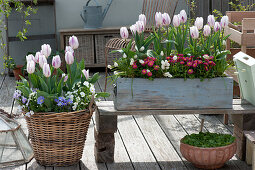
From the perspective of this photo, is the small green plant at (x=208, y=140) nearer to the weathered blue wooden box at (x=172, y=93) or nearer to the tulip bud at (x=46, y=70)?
the weathered blue wooden box at (x=172, y=93)

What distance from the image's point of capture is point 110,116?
292cm

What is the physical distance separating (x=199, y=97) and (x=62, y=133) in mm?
862

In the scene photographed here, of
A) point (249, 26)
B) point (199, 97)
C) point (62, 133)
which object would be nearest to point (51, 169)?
point (62, 133)

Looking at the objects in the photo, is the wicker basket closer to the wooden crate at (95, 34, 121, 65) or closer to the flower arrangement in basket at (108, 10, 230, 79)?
the flower arrangement in basket at (108, 10, 230, 79)

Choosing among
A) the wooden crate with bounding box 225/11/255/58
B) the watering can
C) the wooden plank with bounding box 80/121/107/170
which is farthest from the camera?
the watering can

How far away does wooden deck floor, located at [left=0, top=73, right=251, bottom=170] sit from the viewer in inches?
120

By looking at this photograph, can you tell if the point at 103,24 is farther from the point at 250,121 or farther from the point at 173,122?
the point at 250,121

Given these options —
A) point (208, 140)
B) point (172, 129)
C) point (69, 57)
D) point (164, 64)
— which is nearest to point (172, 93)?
point (164, 64)

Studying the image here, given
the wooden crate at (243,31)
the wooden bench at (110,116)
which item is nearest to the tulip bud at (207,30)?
the wooden bench at (110,116)

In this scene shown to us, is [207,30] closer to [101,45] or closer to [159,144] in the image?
[159,144]

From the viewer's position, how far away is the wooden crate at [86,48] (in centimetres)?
614

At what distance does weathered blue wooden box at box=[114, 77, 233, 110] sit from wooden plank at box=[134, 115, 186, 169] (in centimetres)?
43

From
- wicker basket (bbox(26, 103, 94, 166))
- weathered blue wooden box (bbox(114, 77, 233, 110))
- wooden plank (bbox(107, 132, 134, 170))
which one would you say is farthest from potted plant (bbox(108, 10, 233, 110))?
wooden plank (bbox(107, 132, 134, 170))

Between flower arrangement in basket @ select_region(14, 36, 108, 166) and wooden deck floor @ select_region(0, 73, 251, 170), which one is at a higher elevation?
flower arrangement in basket @ select_region(14, 36, 108, 166)
